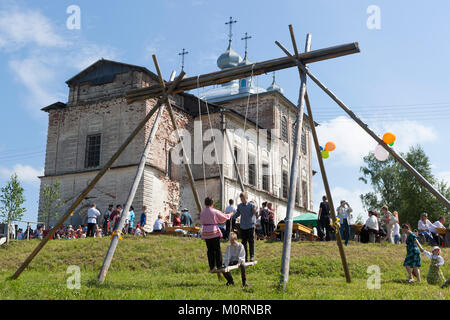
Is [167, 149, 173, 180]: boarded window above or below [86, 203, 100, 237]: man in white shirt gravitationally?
above

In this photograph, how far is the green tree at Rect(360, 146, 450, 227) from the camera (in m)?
40.3

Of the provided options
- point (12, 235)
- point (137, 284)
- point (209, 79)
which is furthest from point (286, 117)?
point (137, 284)

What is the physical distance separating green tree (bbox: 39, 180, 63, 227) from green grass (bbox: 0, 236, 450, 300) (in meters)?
10.9

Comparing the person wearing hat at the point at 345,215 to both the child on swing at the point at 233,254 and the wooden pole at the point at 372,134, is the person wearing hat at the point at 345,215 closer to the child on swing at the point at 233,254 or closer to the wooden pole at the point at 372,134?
the wooden pole at the point at 372,134

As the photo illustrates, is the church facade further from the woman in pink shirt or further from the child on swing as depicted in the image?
the child on swing

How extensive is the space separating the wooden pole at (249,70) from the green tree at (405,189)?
104ft

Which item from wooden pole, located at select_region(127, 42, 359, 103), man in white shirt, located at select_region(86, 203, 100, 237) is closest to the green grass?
man in white shirt, located at select_region(86, 203, 100, 237)

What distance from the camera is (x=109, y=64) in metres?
33.7

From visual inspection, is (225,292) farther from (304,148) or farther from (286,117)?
(304,148)

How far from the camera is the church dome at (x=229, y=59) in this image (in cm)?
5016

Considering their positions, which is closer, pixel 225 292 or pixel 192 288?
pixel 225 292

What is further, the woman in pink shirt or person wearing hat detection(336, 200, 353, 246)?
person wearing hat detection(336, 200, 353, 246)

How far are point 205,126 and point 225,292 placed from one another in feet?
90.9

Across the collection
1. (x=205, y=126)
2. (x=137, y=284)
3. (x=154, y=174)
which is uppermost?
(x=205, y=126)
